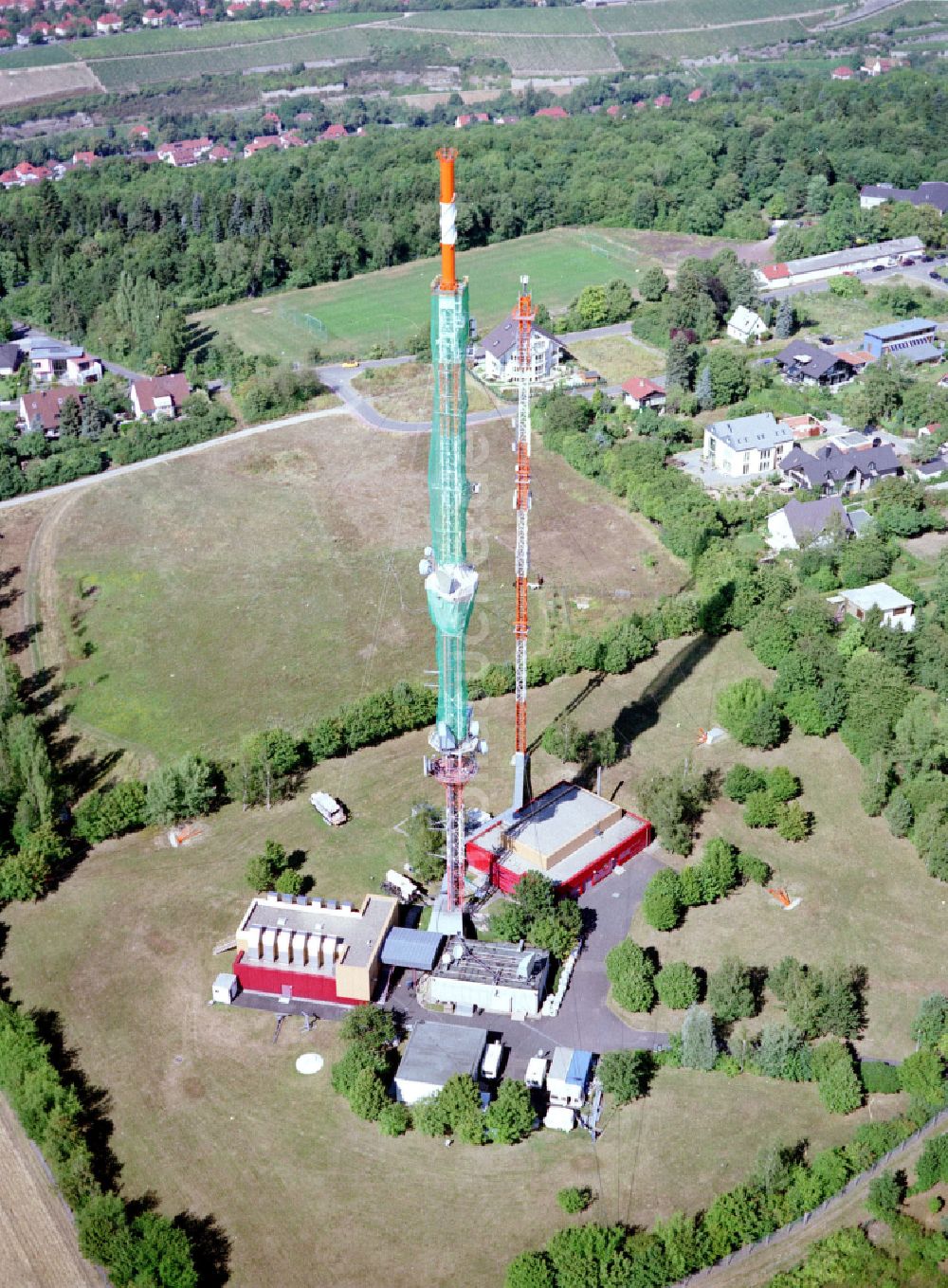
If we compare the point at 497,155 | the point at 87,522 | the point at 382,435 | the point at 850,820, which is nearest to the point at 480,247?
the point at 497,155

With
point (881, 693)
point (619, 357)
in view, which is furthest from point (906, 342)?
point (881, 693)

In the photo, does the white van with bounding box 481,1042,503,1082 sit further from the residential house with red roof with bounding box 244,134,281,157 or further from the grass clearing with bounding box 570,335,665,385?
the residential house with red roof with bounding box 244,134,281,157

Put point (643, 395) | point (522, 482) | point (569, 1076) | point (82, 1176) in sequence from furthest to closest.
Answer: point (643, 395) < point (522, 482) < point (569, 1076) < point (82, 1176)

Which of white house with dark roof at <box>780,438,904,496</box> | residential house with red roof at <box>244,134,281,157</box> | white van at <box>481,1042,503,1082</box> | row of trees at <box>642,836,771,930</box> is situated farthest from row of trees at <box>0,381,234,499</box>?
residential house with red roof at <box>244,134,281,157</box>

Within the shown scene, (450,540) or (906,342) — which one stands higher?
(450,540)

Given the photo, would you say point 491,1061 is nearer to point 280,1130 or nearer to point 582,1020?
point 582,1020

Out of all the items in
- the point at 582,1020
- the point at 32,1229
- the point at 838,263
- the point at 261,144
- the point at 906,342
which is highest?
the point at 261,144

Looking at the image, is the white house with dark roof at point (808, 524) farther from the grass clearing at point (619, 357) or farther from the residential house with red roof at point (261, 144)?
the residential house with red roof at point (261, 144)
